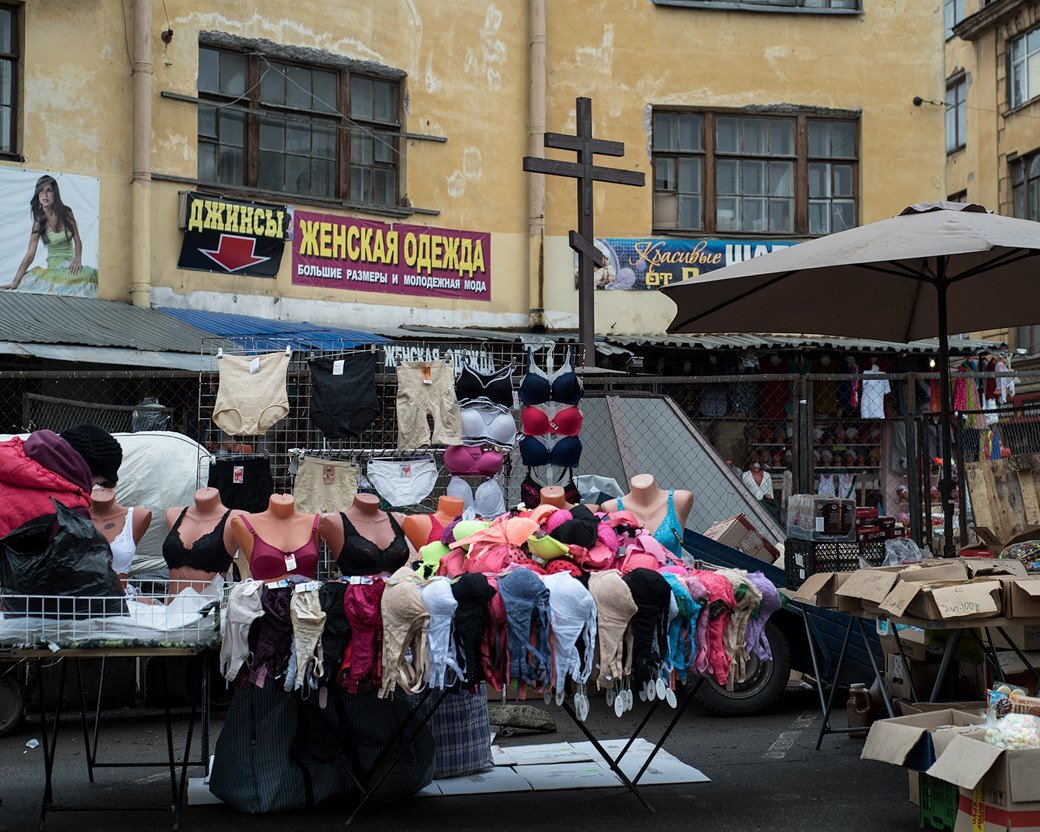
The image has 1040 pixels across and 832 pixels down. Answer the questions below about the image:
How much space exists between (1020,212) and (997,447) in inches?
557

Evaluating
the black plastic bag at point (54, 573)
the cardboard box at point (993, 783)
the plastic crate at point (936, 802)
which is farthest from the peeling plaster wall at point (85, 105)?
the cardboard box at point (993, 783)

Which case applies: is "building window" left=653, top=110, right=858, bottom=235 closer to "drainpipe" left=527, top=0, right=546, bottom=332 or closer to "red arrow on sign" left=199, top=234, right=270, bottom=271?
"drainpipe" left=527, top=0, right=546, bottom=332

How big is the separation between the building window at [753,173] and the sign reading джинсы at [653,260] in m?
0.29

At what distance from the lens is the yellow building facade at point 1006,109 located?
27.9 m

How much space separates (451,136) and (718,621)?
11447mm

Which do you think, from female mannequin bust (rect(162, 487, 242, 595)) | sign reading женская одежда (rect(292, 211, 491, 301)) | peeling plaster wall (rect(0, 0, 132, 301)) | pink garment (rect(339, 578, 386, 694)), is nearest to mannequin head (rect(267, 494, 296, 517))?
female mannequin bust (rect(162, 487, 242, 595))

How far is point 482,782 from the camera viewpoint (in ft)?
22.2

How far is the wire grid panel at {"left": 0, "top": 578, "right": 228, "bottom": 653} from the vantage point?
5516 millimetres

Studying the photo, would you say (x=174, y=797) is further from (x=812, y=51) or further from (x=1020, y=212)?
(x=1020, y=212)

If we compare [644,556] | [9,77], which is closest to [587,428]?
[644,556]

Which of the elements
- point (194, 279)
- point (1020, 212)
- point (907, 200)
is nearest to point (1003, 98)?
point (1020, 212)

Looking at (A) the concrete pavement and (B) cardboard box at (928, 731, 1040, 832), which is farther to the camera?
(A) the concrete pavement

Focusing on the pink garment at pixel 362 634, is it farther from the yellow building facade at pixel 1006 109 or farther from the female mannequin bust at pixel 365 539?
the yellow building facade at pixel 1006 109

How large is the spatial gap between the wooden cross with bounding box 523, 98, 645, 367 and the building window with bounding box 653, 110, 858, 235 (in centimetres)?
434
